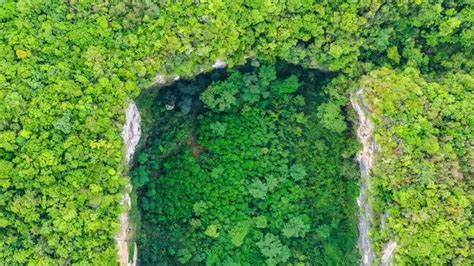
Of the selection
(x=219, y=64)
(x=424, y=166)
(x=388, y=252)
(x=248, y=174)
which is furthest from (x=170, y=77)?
(x=388, y=252)

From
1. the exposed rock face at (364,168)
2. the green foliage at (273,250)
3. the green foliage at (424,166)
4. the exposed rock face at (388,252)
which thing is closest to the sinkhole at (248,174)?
the green foliage at (273,250)

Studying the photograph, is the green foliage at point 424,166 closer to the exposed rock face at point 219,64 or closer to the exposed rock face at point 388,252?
the exposed rock face at point 388,252

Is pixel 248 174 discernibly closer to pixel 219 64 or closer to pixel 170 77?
pixel 219 64

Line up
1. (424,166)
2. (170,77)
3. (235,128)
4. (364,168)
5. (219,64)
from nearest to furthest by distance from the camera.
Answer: (424,166) < (170,77) < (219,64) < (364,168) < (235,128)

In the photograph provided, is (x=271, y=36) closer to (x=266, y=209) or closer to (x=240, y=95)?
(x=240, y=95)

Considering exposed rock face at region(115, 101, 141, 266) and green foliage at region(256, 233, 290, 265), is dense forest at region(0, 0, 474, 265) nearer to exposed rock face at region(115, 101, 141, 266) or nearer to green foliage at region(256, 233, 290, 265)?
green foliage at region(256, 233, 290, 265)

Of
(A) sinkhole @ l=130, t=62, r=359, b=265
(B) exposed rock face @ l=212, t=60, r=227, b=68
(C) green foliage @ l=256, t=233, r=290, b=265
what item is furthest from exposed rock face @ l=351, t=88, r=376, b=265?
(B) exposed rock face @ l=212, t=60, r=227, b=68
